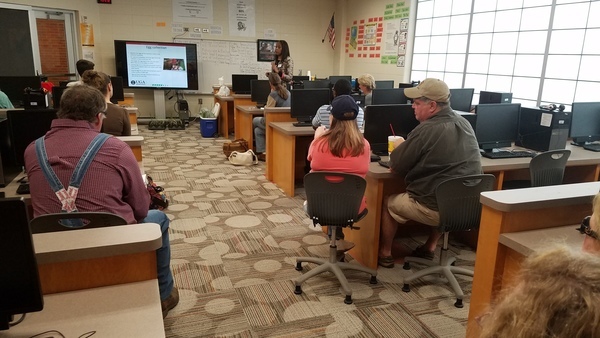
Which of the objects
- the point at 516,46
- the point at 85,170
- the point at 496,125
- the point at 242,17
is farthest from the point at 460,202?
the point at 242,17

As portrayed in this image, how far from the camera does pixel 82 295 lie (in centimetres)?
134

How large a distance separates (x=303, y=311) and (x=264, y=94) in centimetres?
462

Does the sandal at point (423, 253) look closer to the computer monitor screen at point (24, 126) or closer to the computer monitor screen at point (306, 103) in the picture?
the computer monitor screen at point (306, 103)

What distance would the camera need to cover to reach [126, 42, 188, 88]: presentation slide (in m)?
8.63

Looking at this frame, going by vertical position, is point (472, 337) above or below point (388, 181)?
below

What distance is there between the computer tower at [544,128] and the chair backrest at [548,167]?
0.52 meters

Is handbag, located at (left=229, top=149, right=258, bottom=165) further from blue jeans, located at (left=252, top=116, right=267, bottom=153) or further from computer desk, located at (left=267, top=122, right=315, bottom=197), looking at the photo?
computer desk, located at (left=267, top=122, right=315, bottom=197)

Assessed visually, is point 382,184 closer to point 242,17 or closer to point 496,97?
point 496,97

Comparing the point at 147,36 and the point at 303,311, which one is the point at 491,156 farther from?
the point at 147,36

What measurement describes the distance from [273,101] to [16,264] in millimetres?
4678

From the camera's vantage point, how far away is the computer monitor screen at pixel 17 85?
484 cm

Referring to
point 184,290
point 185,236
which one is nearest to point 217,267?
point 184,290

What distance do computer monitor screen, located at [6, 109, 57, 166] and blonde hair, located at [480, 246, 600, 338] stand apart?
2.75 metres

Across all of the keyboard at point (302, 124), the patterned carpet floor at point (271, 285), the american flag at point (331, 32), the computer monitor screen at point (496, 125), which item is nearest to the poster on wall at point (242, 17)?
the american flag at point (331, 32)
